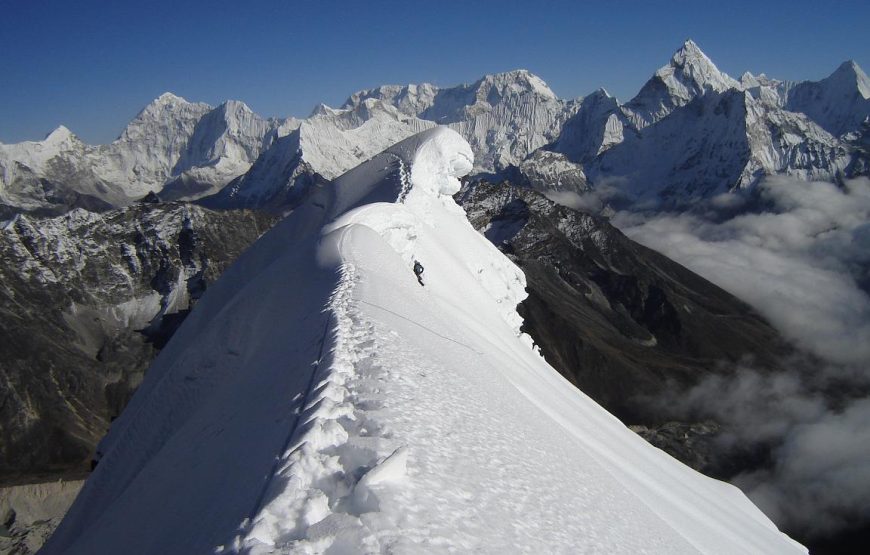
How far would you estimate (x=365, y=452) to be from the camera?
8094mm

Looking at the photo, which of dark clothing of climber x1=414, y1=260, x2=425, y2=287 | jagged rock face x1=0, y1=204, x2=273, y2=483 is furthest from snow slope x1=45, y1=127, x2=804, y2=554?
jagged rock face x1=0, y1=204, x2=273, y2=483

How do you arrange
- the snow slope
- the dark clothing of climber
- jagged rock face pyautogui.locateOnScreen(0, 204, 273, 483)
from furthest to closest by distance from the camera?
jagged rock face pyautogui.locateOnScreen(0, 204, 273, 483), the dark clothing of climber, the snow slope

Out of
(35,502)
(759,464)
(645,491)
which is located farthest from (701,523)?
(759,464)

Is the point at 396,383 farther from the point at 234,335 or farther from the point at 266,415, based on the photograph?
the point at 234,335

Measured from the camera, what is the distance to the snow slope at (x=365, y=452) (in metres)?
7.27

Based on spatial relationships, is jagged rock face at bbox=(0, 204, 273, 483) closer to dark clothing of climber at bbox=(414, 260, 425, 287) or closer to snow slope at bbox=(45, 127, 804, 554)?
dark clothing of climber at bbox=(414, 260, 425, 287)

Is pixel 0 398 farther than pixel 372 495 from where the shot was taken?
Yes

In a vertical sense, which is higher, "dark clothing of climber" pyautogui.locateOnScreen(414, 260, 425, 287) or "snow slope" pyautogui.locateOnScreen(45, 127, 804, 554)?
"dark clothing of climber" pyautogui.locateOnScreen(414, 260, 425, 287)

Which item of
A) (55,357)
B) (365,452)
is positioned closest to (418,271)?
(365,452)

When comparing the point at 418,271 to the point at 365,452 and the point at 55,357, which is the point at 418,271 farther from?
the point at 55,357

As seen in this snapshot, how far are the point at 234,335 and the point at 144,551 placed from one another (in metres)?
9.91

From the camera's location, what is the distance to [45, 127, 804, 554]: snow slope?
727 centimetres

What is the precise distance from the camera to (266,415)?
10227 mm

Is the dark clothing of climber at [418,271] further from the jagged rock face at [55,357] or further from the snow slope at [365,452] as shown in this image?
the jagged rock face at [55,357]
